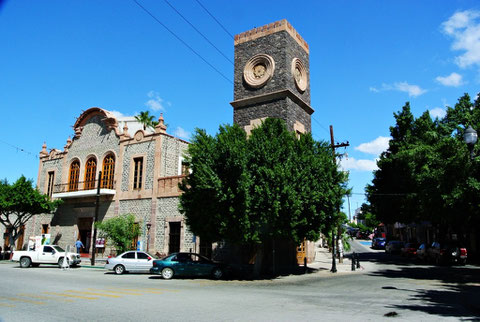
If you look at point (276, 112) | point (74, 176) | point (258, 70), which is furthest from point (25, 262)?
point (258, 70)

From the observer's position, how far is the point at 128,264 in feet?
68.4

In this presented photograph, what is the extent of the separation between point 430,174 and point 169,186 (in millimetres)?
17023

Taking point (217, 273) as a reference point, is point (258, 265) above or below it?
above

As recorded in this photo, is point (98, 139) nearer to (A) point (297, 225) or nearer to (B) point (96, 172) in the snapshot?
(B) point (96, 172)

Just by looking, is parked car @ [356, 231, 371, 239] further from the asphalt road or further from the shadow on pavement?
the asphalt road

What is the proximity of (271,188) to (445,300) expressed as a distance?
8.30 m

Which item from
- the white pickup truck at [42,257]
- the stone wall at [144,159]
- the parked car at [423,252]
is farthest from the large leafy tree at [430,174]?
the white pickup truck at [42,257]

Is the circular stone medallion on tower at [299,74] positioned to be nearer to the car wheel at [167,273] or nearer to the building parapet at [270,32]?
the building parapet at [270,32]

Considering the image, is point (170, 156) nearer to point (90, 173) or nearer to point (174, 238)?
point (174, 238)

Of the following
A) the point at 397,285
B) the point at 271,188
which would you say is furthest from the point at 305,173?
the point at 397,285

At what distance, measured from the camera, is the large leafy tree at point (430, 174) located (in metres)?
17.6

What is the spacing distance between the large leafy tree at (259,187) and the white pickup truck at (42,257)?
401 inches

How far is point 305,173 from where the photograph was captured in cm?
1811

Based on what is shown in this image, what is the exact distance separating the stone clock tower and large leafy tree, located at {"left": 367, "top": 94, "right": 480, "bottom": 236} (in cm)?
892
